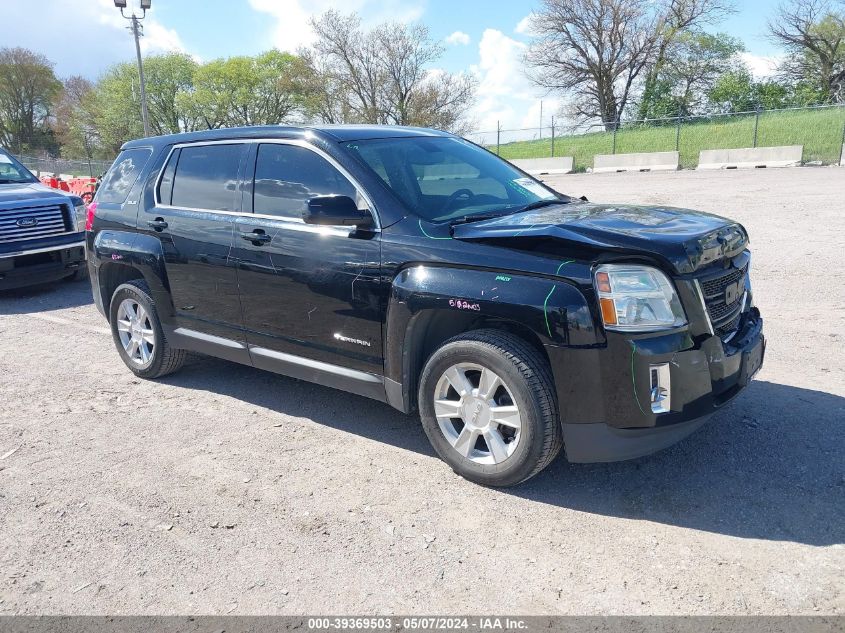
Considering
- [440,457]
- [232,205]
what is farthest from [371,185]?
[440,457]

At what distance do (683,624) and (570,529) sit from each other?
2.46 feet

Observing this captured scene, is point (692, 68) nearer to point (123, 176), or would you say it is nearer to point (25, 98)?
point (123, 176)

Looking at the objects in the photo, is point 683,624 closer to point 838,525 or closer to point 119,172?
point 838,525

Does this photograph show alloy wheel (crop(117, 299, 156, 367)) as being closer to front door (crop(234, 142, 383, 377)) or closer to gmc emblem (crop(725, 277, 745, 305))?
front door (crop(234, 142, 383, 377))

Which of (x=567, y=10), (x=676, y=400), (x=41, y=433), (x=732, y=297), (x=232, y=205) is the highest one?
(x=567, y=10)

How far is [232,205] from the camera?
4.66 metres

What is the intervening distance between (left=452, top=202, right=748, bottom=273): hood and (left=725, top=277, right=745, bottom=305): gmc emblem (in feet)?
0.55

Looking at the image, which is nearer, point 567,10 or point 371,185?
point 371,185

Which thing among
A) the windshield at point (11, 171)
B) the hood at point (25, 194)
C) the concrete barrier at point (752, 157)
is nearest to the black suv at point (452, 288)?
the hood at point (25, 194)

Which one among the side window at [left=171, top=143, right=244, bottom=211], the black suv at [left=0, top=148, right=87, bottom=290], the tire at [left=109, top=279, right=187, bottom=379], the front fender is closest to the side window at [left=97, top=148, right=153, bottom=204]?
the side window at [left=171, top=143, right=244, bottom=211]

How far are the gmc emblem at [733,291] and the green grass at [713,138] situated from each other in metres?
23.6

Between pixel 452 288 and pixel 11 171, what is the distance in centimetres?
965

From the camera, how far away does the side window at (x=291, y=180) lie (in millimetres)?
4156

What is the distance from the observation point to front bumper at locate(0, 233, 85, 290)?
29.3ft
